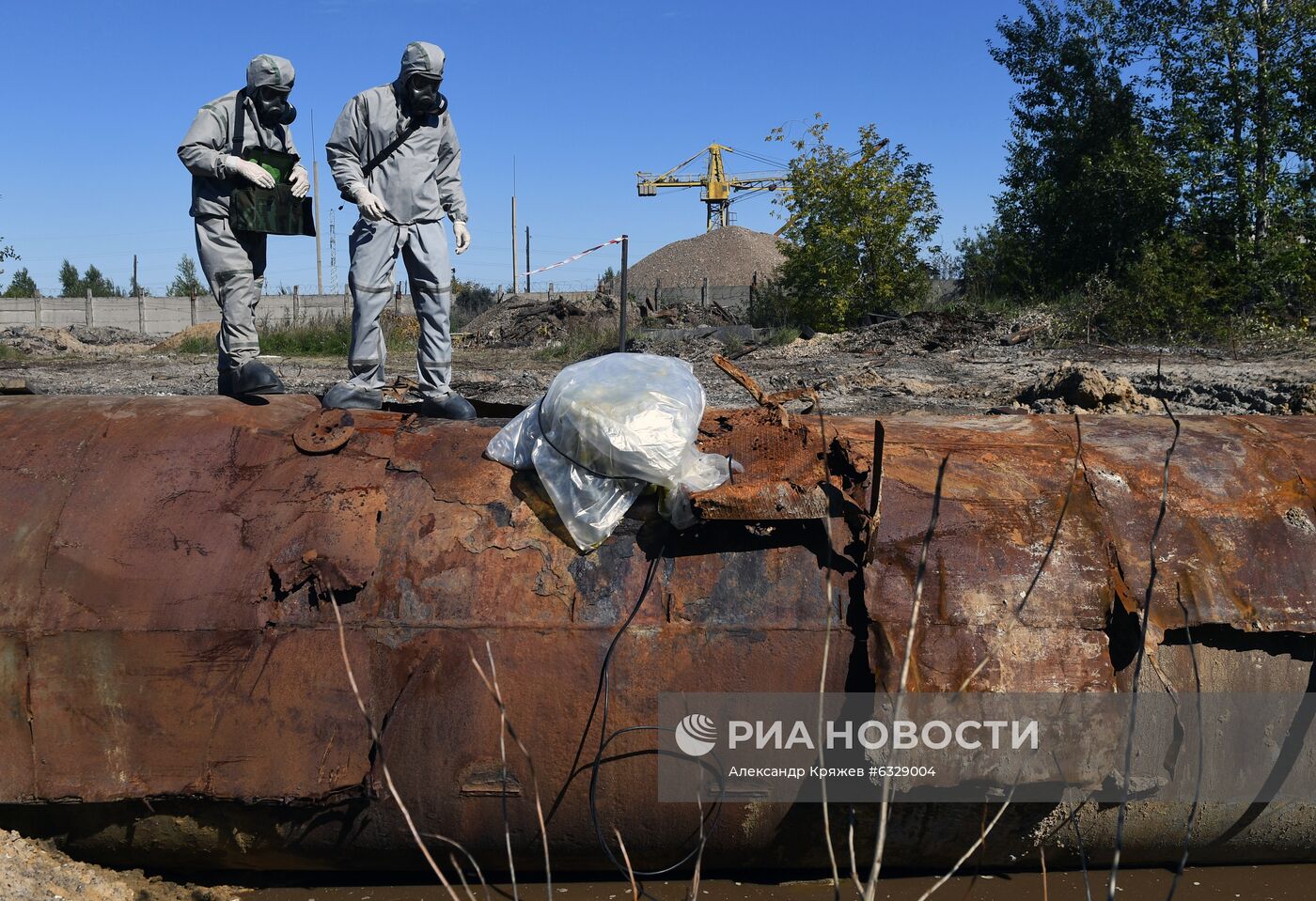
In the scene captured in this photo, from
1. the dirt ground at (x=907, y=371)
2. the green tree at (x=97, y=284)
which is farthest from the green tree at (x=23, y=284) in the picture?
the dirt ground at (x=907, y=371)

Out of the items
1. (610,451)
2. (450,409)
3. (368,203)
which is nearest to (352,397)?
(450,409)

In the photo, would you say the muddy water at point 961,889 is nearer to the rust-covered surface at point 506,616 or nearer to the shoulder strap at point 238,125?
the rust-covered surface at point 506,616

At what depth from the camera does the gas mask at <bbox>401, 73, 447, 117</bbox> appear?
4.13 meters

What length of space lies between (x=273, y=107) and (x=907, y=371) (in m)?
7.61

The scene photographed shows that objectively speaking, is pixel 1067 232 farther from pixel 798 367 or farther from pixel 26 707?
pixel 26 707

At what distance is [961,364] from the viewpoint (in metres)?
11.1

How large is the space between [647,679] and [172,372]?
12169mm

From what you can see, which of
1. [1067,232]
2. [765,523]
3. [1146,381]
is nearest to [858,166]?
[1067,232]

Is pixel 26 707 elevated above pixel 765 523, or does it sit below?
below

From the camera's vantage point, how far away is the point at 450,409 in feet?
11.7

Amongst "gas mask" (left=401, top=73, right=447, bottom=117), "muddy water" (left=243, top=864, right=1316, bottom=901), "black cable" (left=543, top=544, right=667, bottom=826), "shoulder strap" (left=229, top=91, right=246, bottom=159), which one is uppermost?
"gas mask" (left=401, top=73, right=447, bottom=117)

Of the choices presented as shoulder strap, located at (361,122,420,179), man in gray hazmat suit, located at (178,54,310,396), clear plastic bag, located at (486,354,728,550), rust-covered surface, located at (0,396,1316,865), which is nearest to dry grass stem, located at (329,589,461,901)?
rust-covered surface, located at (0,396,1316,865)

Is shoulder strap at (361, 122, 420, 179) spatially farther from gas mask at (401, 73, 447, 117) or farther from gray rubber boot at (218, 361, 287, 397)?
gray rubber boot at (218, 361, 287, 397)

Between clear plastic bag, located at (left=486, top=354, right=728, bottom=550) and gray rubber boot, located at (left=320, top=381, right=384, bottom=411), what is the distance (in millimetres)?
909
